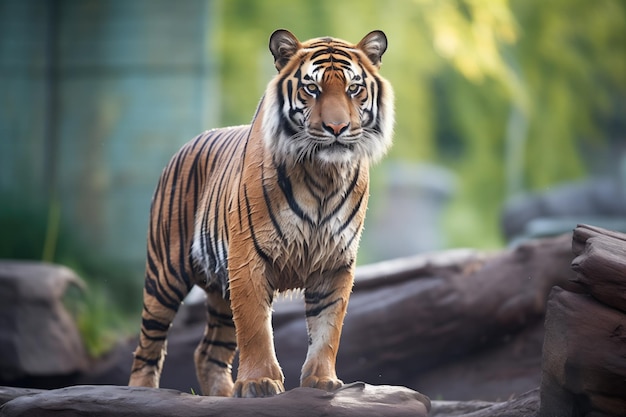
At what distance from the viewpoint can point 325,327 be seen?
3.30 meters

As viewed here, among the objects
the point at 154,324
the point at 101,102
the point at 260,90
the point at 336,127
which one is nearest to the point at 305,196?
the point at 336,127

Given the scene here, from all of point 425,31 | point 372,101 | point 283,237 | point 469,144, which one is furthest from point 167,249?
point 469,144

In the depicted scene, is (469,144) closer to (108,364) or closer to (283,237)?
(108,364)

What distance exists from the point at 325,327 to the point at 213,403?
52cm

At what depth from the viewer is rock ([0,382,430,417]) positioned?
2.98m

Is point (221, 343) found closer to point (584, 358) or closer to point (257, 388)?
point (257, 388)

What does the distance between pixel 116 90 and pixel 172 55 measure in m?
0.61

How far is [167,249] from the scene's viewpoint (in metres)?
3.99

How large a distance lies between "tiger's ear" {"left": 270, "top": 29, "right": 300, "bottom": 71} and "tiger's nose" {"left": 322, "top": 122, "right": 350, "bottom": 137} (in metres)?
0.41

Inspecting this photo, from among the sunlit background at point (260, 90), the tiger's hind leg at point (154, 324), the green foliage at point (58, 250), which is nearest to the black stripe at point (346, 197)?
the tiger's hind leg at point (154, 324)

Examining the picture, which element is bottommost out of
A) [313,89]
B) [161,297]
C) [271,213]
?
[161,297]

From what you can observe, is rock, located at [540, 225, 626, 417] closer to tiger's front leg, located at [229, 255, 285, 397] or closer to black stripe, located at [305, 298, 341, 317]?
black stripe, located at [305, 298, 341, 317]

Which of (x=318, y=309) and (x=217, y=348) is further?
(x=217, y=348)

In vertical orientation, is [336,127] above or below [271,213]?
above
